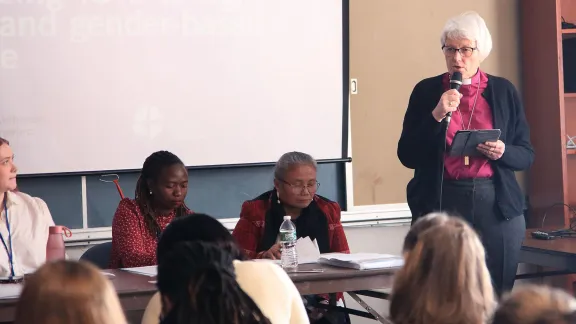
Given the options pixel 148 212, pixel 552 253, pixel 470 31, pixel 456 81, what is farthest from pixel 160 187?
pixel 552 253

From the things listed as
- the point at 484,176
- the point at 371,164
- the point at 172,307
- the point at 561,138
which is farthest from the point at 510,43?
the point at 172,307

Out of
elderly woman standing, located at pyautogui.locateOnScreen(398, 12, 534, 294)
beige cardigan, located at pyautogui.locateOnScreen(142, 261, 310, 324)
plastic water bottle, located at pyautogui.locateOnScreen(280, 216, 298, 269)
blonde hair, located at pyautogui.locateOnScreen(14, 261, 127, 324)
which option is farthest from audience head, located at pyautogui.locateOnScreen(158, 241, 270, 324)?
elderly woman standing, located at pyautogui.locateOnScreen(398, 12, 534, 294)

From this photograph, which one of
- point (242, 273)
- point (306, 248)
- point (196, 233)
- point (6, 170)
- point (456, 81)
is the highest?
point (456, 81)

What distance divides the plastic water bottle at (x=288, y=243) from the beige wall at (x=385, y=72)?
1.22 m

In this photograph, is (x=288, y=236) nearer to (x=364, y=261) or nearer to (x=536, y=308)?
(x=364, y=261)

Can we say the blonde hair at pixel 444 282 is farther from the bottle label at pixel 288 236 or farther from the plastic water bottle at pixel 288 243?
the bottle label at pixel 288 236

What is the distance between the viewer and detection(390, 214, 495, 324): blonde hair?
176 centimetres

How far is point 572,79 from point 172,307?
3663mm

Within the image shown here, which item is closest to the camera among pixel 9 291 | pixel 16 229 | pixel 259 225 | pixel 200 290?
pixel 200 290

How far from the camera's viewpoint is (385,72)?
4742 mm

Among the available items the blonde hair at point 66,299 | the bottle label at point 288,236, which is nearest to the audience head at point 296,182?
the bottle label at point 288,236

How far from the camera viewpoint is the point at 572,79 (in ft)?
15.5

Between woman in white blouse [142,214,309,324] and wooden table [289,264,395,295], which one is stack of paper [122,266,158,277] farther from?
woman in white blouse [142,214,309,324]

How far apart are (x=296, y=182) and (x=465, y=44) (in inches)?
35.2
